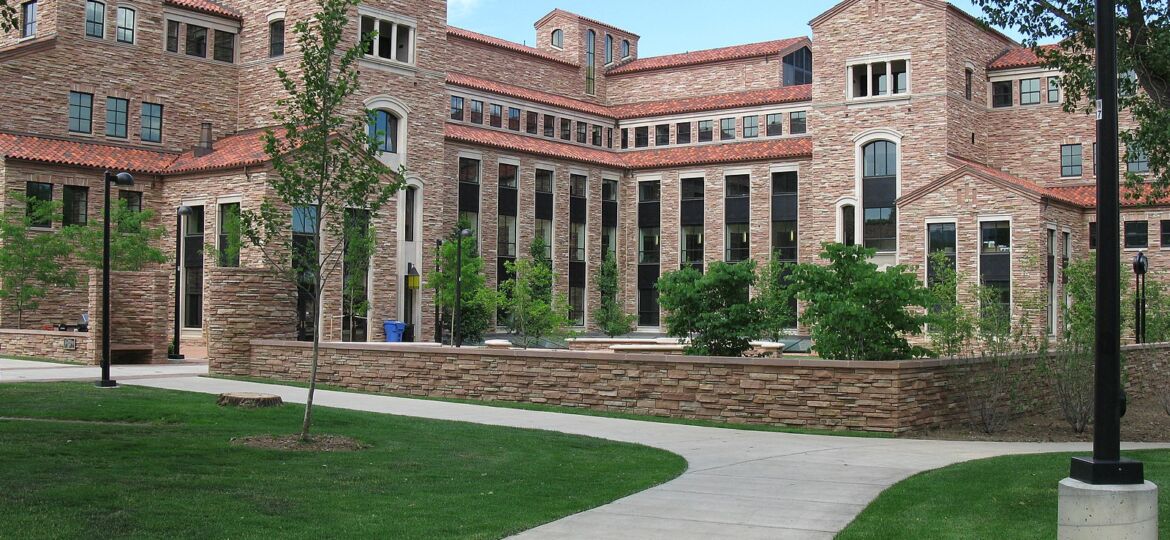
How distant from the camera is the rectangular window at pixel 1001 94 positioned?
52.6 meters

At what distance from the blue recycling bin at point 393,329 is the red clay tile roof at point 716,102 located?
81.8 feet

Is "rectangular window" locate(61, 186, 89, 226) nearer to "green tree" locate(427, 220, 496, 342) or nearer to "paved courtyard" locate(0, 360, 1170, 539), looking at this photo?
"green tree" locate(427, 220, 496, 342)

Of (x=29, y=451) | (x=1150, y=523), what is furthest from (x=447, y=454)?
(x=1150, y=523)

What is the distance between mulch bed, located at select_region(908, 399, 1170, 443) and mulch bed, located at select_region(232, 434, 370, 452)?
888 cm

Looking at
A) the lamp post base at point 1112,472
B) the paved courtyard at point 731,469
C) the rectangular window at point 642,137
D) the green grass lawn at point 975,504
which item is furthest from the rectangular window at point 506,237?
the lamp post base at point 1112,472

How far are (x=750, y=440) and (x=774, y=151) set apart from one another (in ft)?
141

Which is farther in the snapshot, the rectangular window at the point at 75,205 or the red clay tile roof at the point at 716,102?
the red clay tile roof at the point at 716,102

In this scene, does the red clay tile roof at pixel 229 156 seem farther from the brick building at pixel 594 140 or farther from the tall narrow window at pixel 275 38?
the tall narrow window at pixel 275 38

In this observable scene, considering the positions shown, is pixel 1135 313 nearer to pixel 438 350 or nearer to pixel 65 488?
pixel 438 350

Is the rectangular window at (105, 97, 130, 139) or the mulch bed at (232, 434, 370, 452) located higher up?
the rectangular window at (105, 97, 130, 139)

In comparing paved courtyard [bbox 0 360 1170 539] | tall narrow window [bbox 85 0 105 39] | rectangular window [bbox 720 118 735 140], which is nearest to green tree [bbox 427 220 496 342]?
tall narrow window [bbox 85 0 105 39]

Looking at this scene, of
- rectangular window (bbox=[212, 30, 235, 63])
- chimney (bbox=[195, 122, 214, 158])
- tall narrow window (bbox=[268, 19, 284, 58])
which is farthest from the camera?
rectangular window (bbox=[212, 30, 235, 63])

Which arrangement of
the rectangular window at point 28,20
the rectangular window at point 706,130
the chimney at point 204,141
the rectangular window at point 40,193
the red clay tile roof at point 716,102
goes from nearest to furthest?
the rectangular window at point 40,193 → the rectangular window at point 28,20 → the chimney at point 204,141 → the red clay tile roof at point 716,102 → the rectangular window at point 706,130

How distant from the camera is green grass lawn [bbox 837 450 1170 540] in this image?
29.2 ft
